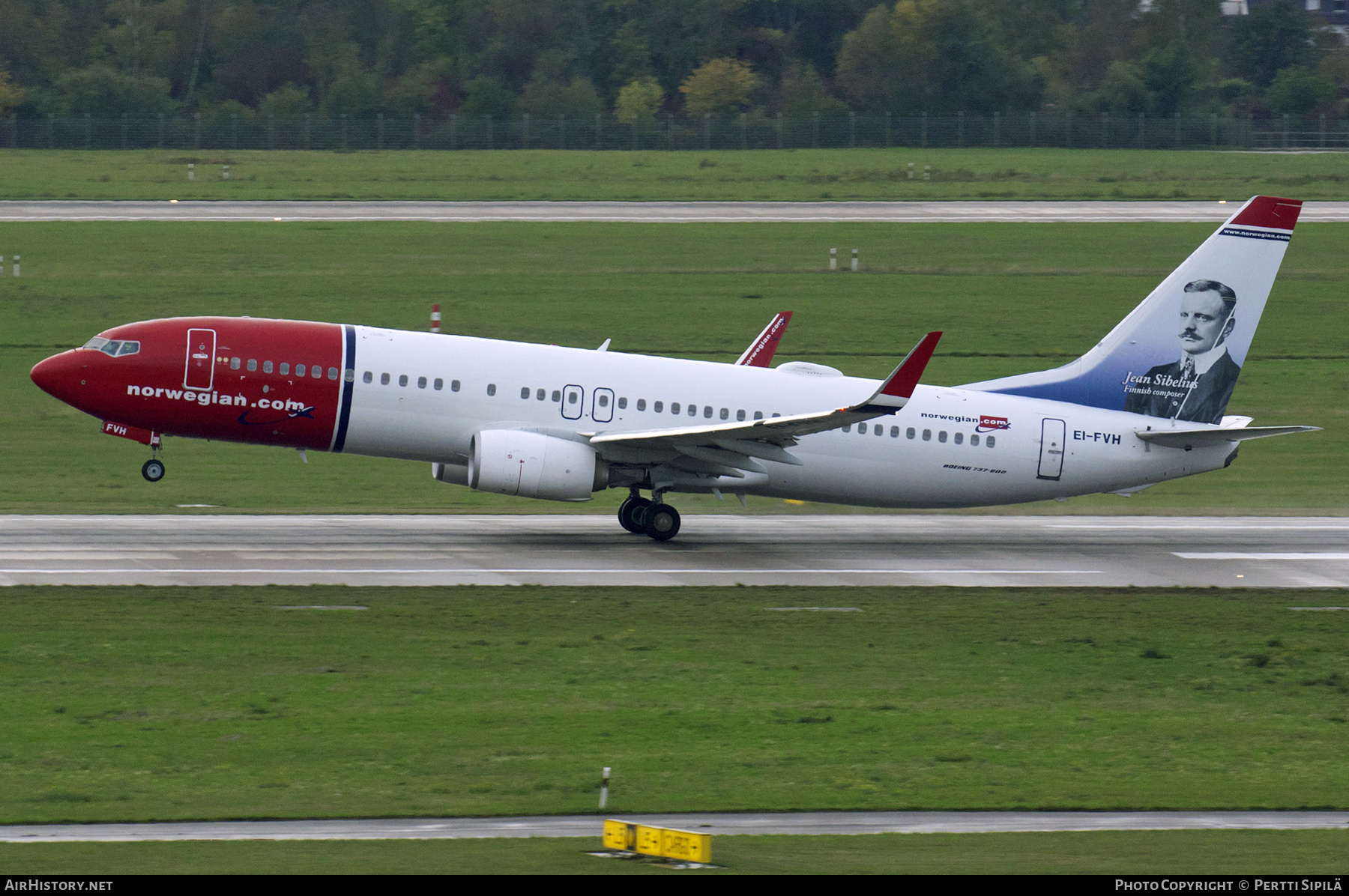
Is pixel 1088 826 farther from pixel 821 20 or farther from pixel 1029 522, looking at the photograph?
pixel 821 20

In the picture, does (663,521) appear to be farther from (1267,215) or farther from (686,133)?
(686,133)

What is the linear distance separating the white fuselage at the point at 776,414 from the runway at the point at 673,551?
1.56m

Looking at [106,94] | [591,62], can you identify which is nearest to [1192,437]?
[106,94]

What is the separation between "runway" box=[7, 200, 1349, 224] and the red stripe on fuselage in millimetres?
42743

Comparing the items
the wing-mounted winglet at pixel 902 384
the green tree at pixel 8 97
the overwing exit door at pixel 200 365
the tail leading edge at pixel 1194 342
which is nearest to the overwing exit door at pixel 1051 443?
the tail leading edge at pixel 1194 342

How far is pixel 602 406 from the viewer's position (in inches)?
1379

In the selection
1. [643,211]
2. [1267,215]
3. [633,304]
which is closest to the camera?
[1267,215]

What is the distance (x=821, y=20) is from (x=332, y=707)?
131394 mm

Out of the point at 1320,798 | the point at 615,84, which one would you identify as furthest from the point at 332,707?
the point at 615,84

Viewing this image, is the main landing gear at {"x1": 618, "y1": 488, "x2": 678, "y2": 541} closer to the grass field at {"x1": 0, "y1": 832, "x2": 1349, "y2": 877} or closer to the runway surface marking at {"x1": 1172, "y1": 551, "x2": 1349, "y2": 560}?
the runway surface marking at {"x1": 1172, "y1": 551, "x2": 1349, "y2": 560}

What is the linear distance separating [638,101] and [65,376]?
3836 inches

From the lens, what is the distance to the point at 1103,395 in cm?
3719

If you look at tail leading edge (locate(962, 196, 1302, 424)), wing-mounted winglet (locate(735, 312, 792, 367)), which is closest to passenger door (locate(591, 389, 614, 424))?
wing-mounted winglet (locate(735, 312, 792, 367))

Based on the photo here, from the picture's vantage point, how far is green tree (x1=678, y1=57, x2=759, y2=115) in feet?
425
